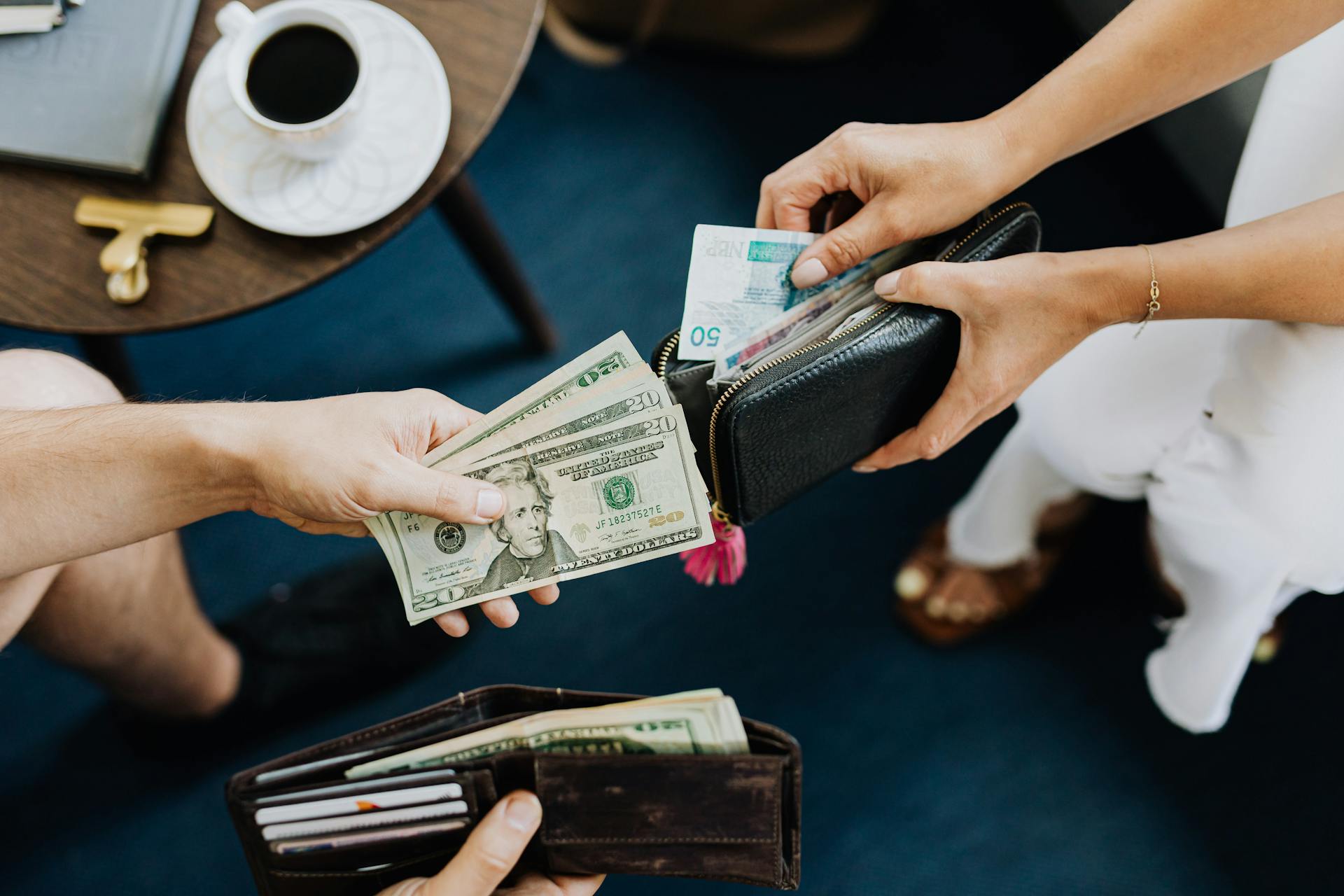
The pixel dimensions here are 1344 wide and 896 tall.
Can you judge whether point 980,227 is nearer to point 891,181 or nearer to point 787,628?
point 891,181

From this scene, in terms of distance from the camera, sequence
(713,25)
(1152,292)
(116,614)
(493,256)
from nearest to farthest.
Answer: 1. (1152,292)
2. (116,614)
3. (493,256)
4. (713,25)

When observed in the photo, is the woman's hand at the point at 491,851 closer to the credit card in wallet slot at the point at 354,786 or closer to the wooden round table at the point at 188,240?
the credit card in wallet slot at the point at 354,786

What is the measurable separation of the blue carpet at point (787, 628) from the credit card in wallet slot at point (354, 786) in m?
0.72

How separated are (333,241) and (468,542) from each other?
1.26ft

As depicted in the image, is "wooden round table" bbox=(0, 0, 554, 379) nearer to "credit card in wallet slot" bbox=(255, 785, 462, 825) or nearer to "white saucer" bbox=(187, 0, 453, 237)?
"white saucer" bbox=(187, 0, 453, 237)

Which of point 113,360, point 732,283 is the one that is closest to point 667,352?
point 732,283

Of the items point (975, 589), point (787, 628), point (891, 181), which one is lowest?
point (787, 628)

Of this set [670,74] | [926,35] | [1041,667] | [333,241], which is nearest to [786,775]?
[333,241]

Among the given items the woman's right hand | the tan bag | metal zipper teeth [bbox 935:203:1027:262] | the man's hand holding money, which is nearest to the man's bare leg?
the man's hand holding money

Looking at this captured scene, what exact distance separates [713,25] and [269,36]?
1.01 m

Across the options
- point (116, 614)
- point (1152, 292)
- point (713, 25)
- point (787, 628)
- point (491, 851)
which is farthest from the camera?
point (713, 25)

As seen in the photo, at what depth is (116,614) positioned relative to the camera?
122 cm

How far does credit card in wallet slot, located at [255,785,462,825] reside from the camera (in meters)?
0.86

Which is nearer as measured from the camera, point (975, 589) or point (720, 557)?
point (720, 557)
